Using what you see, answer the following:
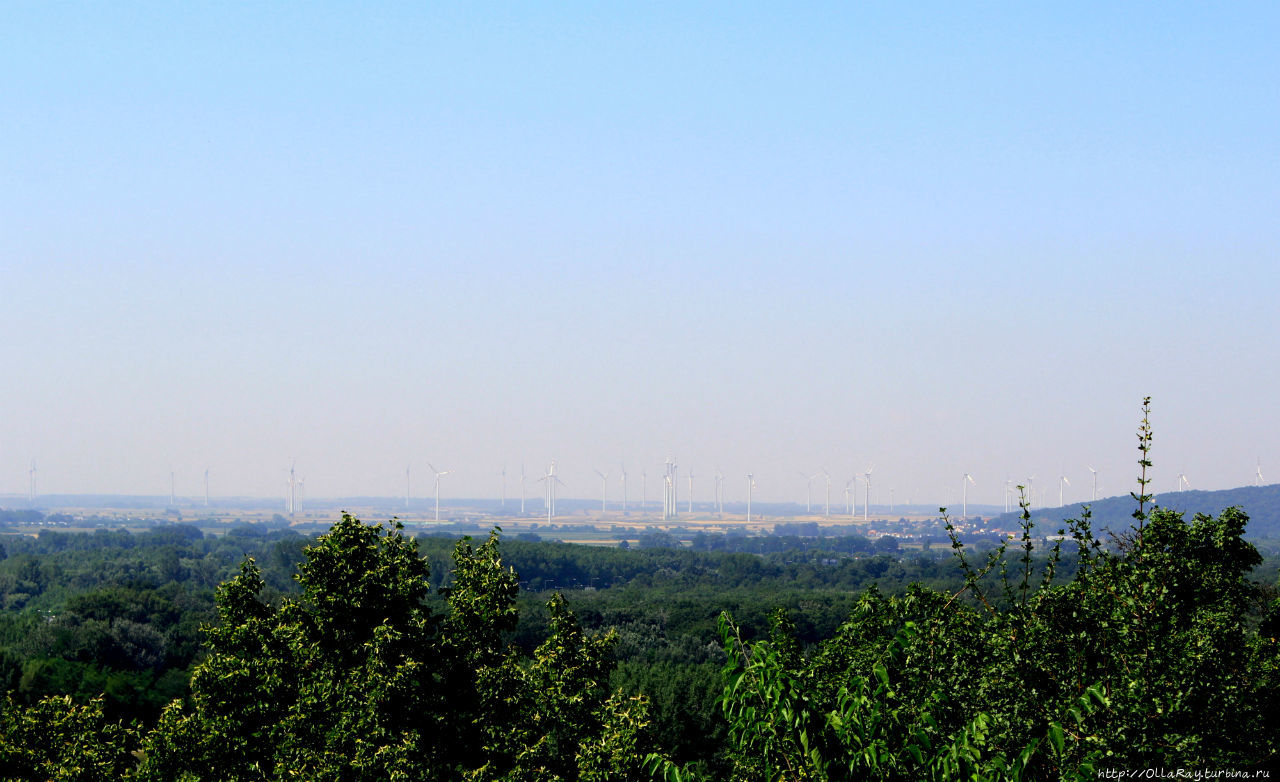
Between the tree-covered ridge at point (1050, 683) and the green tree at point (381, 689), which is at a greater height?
the tree-covered ridge at point (1050, 683)

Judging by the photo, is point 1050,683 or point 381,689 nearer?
point 1050,683

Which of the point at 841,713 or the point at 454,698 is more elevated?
the point at 841,713

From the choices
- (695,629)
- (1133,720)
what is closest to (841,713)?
(1133,720)

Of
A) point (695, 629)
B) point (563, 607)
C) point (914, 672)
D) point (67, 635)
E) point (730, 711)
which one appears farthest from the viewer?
point (695, 629)

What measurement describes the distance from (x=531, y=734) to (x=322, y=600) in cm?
541

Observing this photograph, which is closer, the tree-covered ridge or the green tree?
the tree-covered ridge

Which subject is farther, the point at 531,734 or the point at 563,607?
the point at 563,607

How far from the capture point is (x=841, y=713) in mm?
13547

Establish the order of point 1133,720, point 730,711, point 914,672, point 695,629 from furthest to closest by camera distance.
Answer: point 695,629 → point 914,672 → point 1133,720 → point 730,711

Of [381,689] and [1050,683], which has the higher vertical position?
[1050,683]

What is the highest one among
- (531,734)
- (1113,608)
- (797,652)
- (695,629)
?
(1113,608)

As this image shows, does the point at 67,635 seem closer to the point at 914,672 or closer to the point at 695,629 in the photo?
the point at 695,629

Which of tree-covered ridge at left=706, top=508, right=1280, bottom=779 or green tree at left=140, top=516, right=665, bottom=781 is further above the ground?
tree-covered ridge at left=706, top=508, right=1280, bottom=779

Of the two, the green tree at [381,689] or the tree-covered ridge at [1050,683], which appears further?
the green tree at [381,689]
